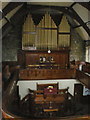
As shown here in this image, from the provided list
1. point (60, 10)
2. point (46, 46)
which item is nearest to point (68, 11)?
point (60, 10)

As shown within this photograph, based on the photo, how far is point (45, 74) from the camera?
353 inches

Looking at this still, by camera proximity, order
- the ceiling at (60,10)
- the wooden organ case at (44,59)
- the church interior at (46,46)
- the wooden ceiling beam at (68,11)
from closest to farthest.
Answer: the ceiling at (60,10)
the church interior at (46,46)
the wooden ceiling beam at (68,11)
the wooden organ case at (44,59)

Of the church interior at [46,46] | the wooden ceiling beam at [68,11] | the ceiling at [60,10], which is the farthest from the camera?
the wooden ceiling beam at [68,11]

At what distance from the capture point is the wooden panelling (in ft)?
28.8

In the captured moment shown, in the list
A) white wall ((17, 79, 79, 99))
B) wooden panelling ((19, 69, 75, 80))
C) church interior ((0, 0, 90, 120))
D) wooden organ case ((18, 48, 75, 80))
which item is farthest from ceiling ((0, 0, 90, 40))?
white wall ((17, 79, 79, 99))

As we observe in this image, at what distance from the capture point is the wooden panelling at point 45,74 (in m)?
8.77

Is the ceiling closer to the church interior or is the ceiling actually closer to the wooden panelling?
the church interior

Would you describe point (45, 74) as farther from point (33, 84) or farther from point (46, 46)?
point (46, 46)

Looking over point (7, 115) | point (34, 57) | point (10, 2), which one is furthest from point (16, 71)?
point (7, 115)

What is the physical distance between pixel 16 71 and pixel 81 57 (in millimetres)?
5807

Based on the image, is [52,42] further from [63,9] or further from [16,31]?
[16,31]

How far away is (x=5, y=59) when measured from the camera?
1106 centimetres

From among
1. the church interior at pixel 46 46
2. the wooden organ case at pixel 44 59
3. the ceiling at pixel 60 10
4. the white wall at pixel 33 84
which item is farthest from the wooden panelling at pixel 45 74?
the ceiling at pixel 60 10

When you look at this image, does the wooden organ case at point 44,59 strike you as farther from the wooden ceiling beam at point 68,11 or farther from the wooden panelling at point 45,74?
the wooden ceiling beam at point 68,11
